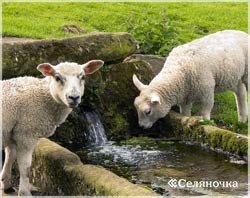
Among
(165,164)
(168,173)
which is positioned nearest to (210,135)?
(165,164)

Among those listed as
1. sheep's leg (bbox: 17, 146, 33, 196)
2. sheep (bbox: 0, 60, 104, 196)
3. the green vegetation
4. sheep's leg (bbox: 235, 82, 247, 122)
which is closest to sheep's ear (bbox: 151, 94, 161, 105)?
sheep's leg (bbox: 235, 82, 247, 122)

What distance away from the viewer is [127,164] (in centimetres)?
915

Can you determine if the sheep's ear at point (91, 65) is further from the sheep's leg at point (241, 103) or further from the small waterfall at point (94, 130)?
the sheep's leg at point (241, 103)

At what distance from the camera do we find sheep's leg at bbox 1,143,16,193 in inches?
304

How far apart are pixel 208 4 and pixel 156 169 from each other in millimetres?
12455

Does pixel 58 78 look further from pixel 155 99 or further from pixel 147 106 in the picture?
pixel 147 106

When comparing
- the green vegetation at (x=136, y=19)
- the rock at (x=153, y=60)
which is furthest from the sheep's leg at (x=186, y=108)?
the green vegetation at (x=136, y=19)

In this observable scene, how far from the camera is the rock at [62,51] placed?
9.96m

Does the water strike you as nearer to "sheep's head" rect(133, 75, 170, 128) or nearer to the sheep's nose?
"sheep's head" rect(133, 75, 170, 128)

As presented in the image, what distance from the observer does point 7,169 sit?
308 inches

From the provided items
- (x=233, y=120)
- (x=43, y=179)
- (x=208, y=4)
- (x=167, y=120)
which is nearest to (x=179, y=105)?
(x=167, y=120)

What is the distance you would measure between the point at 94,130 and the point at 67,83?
3.37 meters

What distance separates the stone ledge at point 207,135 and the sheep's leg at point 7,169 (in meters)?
3.16

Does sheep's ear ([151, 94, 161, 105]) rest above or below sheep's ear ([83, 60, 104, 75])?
below
